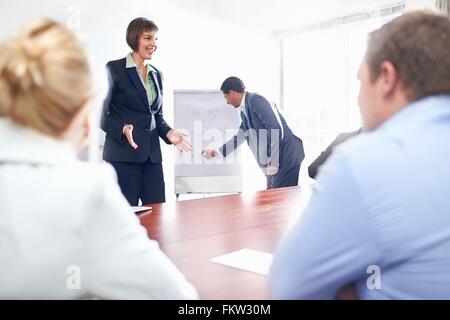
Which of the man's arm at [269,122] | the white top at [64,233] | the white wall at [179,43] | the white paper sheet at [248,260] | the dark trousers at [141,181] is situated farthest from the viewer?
the white wall at [179,43]

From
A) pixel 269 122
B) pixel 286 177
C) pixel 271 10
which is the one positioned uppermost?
pixel 271 10

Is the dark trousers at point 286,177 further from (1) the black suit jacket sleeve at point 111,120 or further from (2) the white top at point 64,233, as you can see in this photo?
(2) the white top at point 64,233

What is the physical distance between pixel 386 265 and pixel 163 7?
4.29 metres

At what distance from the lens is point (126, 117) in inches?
112

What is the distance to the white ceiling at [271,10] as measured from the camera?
4.73 m

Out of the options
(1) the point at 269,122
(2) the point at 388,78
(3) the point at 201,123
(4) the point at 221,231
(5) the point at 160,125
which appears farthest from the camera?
(3) the point at 201,123

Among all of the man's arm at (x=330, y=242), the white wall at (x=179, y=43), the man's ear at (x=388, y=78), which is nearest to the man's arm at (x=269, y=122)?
the white wall at (x=179, y=43)

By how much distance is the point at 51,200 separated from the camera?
73 cm

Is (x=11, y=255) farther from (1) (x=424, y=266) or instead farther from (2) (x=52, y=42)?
(1) (x=424, y=266)

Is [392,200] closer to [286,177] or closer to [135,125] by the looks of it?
[135,125]

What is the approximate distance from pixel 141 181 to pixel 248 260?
5.64 feet

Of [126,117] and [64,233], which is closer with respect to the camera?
[64,233]

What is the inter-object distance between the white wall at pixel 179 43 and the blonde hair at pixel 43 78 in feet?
10.8

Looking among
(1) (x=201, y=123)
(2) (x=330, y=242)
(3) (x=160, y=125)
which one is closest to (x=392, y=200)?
(2) (x=330, y=242)
